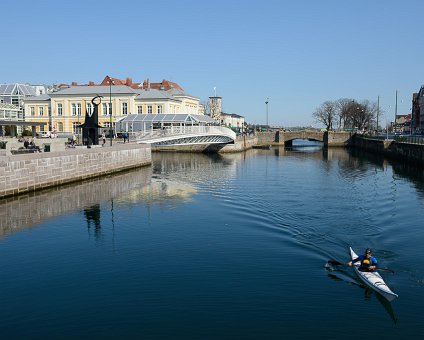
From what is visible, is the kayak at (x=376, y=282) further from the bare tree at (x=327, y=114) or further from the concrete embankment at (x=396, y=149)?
the bare tree at (x=327, y=114)

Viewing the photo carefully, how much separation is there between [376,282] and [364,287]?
653 millimetres

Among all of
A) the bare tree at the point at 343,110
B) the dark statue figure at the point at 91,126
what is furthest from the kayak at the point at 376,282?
the bare tree at the point at 343,110

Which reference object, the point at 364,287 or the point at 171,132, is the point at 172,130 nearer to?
the point at 171,132

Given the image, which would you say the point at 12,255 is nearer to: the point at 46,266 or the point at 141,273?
the point at 46,266

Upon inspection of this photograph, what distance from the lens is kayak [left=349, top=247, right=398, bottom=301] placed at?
1577cm

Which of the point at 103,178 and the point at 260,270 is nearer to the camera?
the point at 260,270

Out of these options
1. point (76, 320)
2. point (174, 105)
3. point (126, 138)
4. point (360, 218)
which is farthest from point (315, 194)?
point (174, 105)

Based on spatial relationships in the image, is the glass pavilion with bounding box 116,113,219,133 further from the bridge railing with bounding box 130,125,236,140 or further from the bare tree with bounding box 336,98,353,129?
the bare tree with bounding box 336,98,353,129

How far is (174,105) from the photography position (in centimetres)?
10269

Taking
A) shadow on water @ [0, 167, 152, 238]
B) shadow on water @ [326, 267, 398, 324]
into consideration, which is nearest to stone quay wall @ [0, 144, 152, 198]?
shadow on water @ [0, 167, 152, 238]

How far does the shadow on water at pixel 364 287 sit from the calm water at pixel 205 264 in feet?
0.21

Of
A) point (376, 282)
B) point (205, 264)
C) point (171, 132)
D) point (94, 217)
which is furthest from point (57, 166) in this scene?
point (376, 282)

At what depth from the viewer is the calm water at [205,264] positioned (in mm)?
14047

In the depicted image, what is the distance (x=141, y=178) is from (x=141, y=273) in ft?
103
